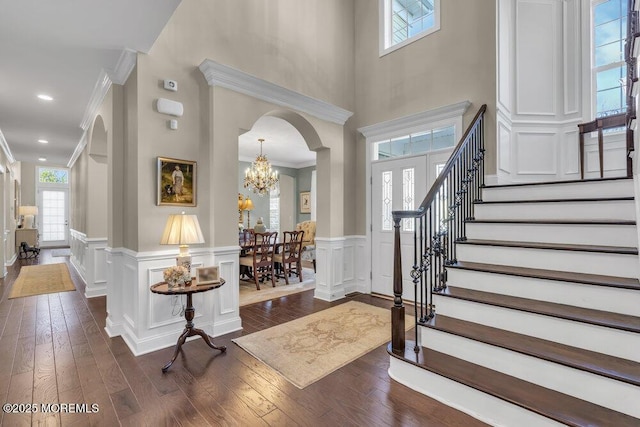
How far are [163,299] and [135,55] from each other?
2.39 metres

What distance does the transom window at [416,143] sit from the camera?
4.18 meters

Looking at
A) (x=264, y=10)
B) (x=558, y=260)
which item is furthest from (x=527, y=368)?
(x=264, y=10)

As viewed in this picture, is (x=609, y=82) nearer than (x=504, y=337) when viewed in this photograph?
No

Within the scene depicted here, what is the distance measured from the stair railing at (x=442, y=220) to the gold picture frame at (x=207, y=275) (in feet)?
5.38

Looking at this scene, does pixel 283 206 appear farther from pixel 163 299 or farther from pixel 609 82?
pixel 609 82

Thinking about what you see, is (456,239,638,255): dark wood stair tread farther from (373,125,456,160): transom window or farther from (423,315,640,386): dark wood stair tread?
(373,125,456,160): transom window

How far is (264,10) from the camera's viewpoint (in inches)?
157

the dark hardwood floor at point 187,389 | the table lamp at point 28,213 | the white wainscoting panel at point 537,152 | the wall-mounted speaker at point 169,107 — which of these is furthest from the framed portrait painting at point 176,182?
the table lamp at point 28,213

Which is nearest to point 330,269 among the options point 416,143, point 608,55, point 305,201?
point 416,143

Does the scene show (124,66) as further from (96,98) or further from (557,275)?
(557,275)

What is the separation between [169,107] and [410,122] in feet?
10.4

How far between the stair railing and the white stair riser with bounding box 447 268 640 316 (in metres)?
0.22

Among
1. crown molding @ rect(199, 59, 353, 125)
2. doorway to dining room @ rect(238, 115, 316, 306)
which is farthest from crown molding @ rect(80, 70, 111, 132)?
doorway to dining room @ rect(238, 115, 316, 306)

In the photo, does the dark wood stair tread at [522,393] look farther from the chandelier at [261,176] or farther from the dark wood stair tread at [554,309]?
the chandelier at [261,176]
